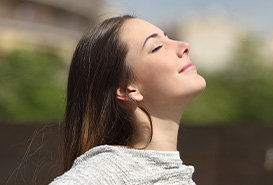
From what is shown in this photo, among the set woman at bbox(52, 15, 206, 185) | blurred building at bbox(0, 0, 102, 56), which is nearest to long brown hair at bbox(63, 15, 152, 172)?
woman at bbox(52, 15, 206, 185)

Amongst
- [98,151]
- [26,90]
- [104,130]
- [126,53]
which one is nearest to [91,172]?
[98,151]

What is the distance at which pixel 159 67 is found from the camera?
1.89 m

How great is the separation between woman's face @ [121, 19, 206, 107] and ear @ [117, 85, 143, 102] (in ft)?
0.06

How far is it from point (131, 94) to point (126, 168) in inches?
11.6

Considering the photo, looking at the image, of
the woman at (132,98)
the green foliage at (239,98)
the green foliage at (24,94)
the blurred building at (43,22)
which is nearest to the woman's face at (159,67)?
the woman at (132,98)

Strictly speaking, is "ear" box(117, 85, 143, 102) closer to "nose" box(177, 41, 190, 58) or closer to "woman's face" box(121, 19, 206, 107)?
"woman's face" box(121, 19, 206, 107)

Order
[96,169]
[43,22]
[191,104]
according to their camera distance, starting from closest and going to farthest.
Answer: [96,169], [191,104], [43,22]

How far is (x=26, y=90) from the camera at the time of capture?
40.9 ft

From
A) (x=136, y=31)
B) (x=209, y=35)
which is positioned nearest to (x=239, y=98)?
(x=136, y=31)

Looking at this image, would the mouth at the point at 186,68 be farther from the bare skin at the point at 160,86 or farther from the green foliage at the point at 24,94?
the green foliage at the point at 24,94

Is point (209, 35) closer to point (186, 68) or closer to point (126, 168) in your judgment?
point (186, 68)

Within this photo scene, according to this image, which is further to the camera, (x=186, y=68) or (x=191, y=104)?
(x=191, y=104)

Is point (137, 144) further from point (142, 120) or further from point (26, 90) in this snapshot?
point (26, 90)

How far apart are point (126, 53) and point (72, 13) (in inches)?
950
